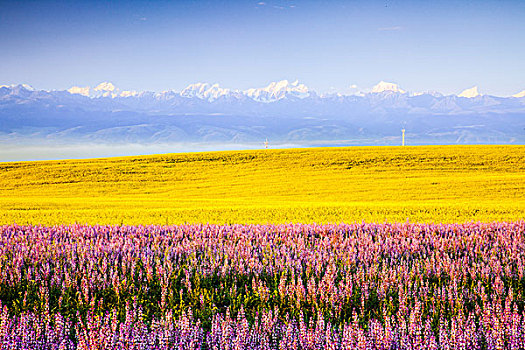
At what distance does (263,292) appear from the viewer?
507cm

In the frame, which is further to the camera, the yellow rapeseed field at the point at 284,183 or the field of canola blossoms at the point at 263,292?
the yellow rapeseed field at the point at 284,183

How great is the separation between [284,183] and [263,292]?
3140 centimetres

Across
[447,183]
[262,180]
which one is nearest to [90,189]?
[262,180]

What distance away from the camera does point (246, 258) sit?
650 cm

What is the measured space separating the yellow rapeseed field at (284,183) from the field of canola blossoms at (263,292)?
679 cm

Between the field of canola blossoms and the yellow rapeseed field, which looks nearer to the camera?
the field of canola blossoms

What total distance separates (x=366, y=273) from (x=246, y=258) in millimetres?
1787

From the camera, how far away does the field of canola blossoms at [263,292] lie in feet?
11.6

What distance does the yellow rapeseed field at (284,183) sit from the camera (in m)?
16.6

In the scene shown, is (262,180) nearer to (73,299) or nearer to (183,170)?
(183,170)

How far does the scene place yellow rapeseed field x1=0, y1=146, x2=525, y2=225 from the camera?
16.6 metres

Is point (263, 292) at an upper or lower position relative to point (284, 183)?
upper

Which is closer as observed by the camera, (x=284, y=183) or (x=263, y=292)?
(x=263, y=292)

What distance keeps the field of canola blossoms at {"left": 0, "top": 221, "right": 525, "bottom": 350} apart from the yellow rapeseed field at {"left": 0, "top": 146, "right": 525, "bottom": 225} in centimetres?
679
